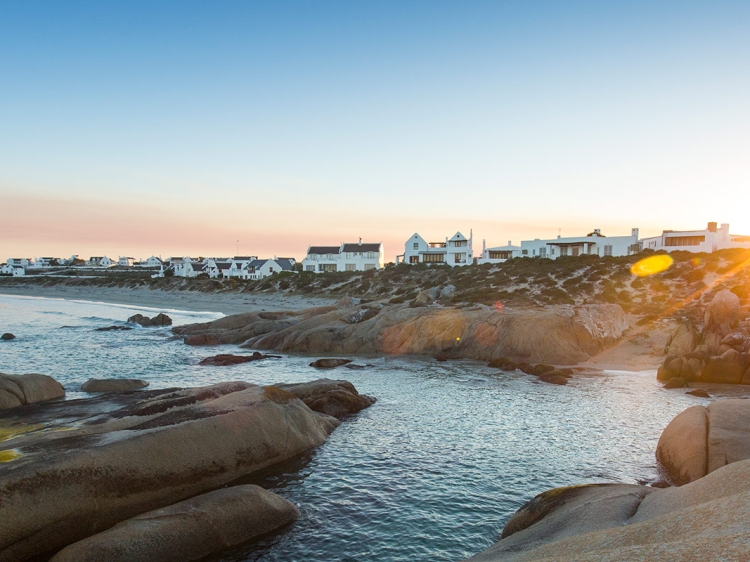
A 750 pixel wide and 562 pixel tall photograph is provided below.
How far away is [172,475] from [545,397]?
1630 centimetres

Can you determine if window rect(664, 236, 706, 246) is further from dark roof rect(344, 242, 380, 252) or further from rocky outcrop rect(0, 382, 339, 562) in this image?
rocky outcrop rect(0, 382, 339, 562)

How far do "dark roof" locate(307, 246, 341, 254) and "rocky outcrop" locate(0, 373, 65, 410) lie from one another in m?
89.8

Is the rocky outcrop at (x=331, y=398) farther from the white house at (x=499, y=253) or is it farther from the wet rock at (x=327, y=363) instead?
the white house at (x=499, y=253)

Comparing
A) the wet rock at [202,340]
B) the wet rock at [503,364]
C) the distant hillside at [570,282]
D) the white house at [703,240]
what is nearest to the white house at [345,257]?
the distant hillside at [570,282]

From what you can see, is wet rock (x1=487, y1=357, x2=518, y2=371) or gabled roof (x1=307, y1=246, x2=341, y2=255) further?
gabled roof (x1=307, y1=246, x2=341, y2=255)

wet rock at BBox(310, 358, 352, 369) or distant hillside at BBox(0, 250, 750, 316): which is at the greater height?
distant hillside at BBox(0, 250, 750, 316)

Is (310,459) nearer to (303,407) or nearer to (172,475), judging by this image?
(303,407)

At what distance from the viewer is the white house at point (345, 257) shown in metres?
105

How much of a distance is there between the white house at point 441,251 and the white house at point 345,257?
707cm

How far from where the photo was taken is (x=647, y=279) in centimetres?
5369

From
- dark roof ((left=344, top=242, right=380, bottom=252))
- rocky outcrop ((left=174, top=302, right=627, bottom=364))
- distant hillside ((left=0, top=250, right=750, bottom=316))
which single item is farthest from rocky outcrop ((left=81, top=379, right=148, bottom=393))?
dark roof ((left=344, top=242, right=380, bottom=252))

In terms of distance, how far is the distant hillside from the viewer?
47.9 meters

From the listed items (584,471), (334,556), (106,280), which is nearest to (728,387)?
(584,471)

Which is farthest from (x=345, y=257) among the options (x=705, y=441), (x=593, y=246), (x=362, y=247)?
(x=705, y=441)
